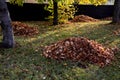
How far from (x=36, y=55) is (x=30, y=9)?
1042 cm

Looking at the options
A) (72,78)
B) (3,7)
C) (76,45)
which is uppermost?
(3,7)

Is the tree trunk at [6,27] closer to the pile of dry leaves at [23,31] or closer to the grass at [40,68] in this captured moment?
the grass at [40,68]

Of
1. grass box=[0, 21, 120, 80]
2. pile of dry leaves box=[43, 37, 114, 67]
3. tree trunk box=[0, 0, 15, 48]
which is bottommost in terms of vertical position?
grass box=[0, 21, 120, 80]

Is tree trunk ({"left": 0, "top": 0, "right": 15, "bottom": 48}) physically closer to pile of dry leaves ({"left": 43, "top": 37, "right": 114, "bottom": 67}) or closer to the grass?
the grass

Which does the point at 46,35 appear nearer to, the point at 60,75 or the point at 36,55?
the point at 36,55

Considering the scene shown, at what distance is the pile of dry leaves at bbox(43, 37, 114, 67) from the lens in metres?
8.44

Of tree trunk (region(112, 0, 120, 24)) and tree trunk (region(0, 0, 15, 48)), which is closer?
tree trunk (region(0, 0, 15, 48))

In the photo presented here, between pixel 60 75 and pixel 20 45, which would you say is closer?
pixel 60 75

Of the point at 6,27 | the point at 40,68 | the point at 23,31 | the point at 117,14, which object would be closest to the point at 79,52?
the point at 40,68

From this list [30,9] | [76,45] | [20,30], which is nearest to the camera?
[76,45]

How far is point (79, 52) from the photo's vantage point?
28.2 feet

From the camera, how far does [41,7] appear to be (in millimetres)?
18953

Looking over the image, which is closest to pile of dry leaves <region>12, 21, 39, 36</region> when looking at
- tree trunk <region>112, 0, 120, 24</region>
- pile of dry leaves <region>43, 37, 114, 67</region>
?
pile of dry leaves <region>43, 37, 114, 67</region>

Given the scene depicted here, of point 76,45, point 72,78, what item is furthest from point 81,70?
point 76,45
